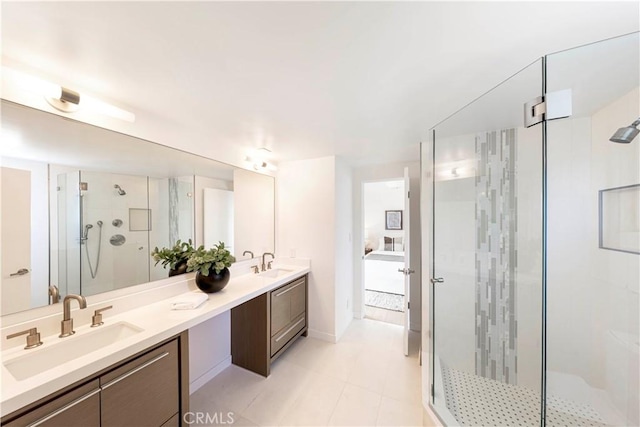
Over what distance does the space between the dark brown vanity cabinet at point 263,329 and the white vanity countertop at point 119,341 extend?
0.65 ft

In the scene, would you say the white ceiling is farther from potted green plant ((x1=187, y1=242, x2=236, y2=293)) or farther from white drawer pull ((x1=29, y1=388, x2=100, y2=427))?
white drawer pull ((x1=29, y1=388, x2=100, y2=427))

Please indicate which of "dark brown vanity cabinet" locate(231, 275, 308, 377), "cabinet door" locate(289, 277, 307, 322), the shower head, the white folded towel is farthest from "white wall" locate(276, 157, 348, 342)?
the shower head

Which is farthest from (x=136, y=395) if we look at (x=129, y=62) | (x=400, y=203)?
(x=400, y=203)

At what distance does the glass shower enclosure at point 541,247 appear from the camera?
1365 millimetres

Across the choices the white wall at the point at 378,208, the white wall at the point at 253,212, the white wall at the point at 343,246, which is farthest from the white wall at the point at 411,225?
the white wall at the point at 378,208

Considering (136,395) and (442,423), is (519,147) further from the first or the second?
(136,395)

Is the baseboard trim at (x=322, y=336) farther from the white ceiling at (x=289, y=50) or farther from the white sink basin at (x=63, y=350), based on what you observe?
the white ceiling at (x=289, y=50)

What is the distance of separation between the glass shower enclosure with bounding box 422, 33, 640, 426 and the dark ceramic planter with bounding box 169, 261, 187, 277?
7.34 feet

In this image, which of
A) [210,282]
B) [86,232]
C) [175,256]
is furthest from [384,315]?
[86,232]

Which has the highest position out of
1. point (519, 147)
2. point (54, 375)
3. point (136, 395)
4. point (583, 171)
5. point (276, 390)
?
point (519, 147)

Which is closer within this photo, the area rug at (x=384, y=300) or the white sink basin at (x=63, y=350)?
the white sink basin at (x=63, y=350)

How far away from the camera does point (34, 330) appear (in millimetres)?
1066

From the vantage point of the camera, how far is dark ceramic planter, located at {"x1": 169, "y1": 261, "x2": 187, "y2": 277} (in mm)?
1770

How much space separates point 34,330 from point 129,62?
141 cm
